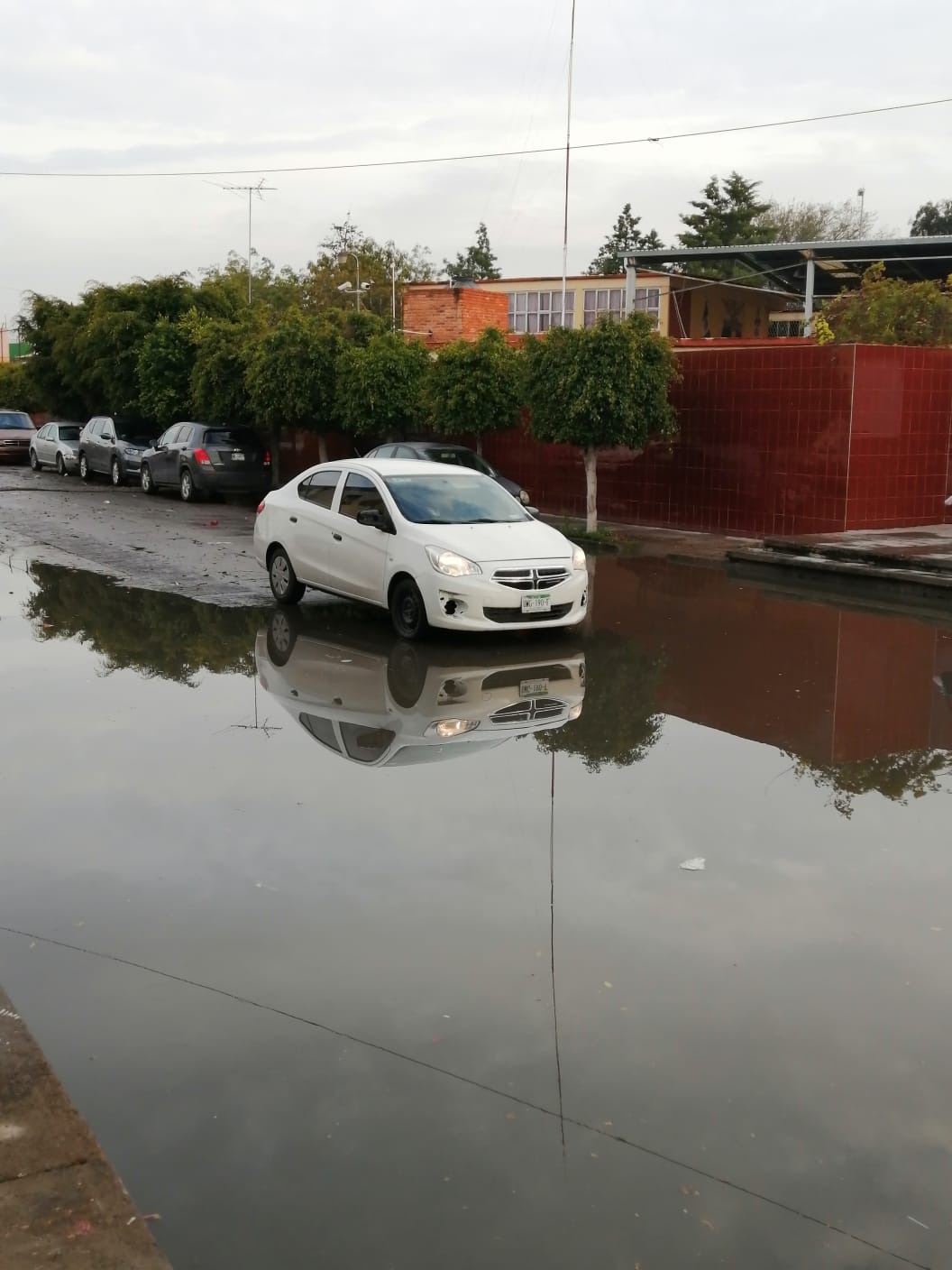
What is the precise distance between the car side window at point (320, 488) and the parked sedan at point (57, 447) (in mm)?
24972

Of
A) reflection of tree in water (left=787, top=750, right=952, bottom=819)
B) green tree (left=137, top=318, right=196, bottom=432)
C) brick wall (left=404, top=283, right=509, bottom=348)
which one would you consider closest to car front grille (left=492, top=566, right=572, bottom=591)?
reflection of tree in water (left=787, top=750, right=952, bottom=819)

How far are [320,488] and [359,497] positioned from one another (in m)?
0.81

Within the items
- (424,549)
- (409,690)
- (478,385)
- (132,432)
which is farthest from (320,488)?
(132,432)

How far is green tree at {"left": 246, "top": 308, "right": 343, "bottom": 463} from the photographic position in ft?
91.4

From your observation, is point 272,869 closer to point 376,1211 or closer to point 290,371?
point 376,1211

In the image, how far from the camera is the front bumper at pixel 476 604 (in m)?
11.5

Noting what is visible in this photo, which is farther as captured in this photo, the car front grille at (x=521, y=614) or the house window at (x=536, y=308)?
the house window at (x=536, y=308)

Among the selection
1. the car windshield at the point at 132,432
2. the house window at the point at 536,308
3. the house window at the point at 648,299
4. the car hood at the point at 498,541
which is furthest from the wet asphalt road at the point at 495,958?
the house window at the point at 536,308

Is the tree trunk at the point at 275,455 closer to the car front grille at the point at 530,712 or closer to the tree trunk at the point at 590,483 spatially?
the tree trunk at the point at 590,483

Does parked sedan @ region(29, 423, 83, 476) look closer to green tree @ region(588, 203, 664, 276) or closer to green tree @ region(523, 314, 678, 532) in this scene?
green tree @ region(523, 314, 678, 532)

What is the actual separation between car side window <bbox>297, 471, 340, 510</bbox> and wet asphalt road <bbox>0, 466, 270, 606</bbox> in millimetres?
1707

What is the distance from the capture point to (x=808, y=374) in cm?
1989

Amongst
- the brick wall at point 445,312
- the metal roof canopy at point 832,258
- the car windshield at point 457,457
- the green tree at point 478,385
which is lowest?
the car windshield at point 457,457

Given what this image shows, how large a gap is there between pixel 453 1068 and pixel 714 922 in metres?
1.68
